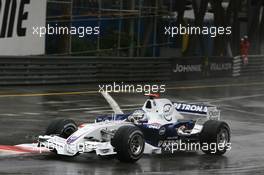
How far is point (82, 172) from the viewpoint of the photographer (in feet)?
33.8

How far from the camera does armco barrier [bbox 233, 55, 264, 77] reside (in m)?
37.0

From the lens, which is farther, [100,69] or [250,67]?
[250,67]

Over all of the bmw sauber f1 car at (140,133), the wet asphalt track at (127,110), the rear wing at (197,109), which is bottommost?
the wet asphalt track at (127,110)

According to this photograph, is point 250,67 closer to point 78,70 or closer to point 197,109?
point 78,70

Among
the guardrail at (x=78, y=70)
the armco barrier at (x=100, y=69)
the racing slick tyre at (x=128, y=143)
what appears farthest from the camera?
the armco barrier at (x=100, y=69)

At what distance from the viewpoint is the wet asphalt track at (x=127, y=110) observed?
10.9m

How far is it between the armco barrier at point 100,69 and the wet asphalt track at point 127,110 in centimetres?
68

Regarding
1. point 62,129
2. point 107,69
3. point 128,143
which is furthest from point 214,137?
point 107,69

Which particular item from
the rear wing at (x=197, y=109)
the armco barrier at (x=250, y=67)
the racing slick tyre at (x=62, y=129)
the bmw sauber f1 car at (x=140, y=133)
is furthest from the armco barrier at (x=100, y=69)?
the racing slick tyre at (x=62, y=129)

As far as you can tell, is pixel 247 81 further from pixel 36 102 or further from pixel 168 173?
pixel 168 173

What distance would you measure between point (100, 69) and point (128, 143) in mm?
17310

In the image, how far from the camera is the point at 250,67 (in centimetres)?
3850

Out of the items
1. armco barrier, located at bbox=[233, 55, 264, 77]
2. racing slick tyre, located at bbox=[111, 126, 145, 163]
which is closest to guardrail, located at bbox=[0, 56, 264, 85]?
armco barrier, located at bbox=[233, 55, 264, 77]

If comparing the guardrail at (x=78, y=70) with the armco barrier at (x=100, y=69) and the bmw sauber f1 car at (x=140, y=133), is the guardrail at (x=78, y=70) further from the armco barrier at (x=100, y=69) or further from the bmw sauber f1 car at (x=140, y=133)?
the bmw sauber f1 car at (x=140, y=133)
